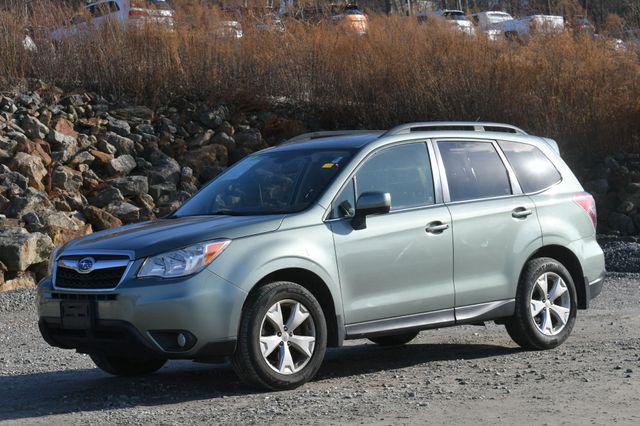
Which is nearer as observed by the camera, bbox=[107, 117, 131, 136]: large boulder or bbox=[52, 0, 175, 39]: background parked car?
bbox=[107, 117, 131, 136]: large boulder

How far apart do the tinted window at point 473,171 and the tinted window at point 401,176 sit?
23cm

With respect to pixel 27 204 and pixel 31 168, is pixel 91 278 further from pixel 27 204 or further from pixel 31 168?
pixel 31 168

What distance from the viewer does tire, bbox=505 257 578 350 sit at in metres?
9.27

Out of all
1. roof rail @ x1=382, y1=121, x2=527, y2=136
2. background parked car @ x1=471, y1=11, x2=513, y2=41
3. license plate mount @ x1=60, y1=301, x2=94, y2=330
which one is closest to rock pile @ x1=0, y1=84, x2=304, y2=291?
background parked car @ x1=471, y1=11, x2=513, y2=41

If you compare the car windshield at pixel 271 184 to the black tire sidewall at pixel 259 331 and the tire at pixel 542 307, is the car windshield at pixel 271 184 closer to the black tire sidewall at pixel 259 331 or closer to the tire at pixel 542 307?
the black tire sidewall at pixel 259 331

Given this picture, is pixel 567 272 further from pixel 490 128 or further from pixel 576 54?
pixel 576 54

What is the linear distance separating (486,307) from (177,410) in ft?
9.00

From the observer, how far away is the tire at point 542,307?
927 cm

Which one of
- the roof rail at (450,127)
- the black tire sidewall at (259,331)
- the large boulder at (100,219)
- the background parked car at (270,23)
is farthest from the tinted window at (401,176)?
the background parked car at (270,23)

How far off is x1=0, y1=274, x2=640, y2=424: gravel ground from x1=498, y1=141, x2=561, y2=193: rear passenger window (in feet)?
4.47

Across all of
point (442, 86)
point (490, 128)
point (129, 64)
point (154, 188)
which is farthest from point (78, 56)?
point (490, 128)

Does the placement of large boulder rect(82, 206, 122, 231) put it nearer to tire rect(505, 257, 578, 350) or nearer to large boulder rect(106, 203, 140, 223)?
large boulder rect(106, 203, 140, 223)

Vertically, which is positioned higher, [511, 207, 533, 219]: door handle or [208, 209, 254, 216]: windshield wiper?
[208, 209, 254, 216]: windshield wiper

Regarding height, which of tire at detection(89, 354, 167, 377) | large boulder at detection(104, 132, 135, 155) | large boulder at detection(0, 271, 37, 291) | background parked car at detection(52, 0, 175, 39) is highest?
background parked car at detection(52, 0, 175, 39)
